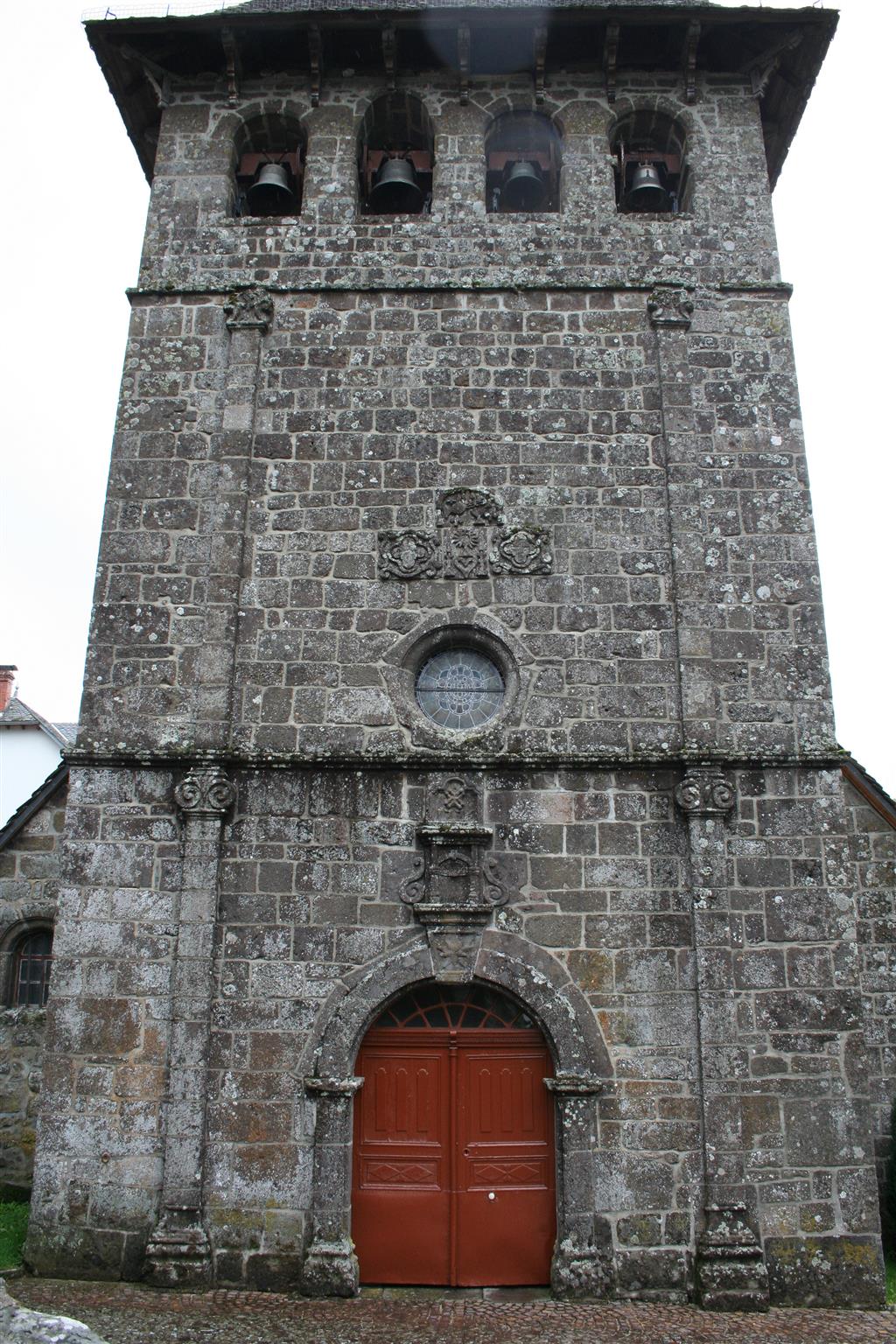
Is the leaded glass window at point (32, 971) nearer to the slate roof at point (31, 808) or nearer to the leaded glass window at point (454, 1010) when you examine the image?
the slate roof at point (31, 808)

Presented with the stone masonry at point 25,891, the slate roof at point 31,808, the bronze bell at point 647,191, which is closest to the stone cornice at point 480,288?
the bronze bell at point 647,191

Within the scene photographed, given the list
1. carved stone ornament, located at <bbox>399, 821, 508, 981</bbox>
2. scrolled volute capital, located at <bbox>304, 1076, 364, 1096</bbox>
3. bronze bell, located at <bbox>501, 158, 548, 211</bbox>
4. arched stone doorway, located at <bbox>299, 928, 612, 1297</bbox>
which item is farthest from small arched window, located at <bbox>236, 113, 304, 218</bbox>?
scrolled volute capital, located at <bbox>304, 1076, 364, 1096</bbox>

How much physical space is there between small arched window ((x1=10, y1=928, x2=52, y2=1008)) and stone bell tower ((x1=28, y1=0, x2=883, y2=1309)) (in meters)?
1.99

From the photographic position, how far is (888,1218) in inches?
297

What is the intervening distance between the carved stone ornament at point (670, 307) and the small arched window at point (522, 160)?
1567mm

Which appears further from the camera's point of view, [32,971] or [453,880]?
[32,971]

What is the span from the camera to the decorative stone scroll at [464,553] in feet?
26.1

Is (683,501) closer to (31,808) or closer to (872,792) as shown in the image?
(872,792)

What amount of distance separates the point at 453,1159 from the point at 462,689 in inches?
131

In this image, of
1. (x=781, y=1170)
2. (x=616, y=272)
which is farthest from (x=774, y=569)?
(x=781, y=1170)

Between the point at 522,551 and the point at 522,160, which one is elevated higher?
the point at 522,160

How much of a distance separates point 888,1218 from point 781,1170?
4.98 feet

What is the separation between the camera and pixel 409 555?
7.98 meters

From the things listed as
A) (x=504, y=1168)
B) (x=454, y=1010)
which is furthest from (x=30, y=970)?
(x=504, y=1168)
